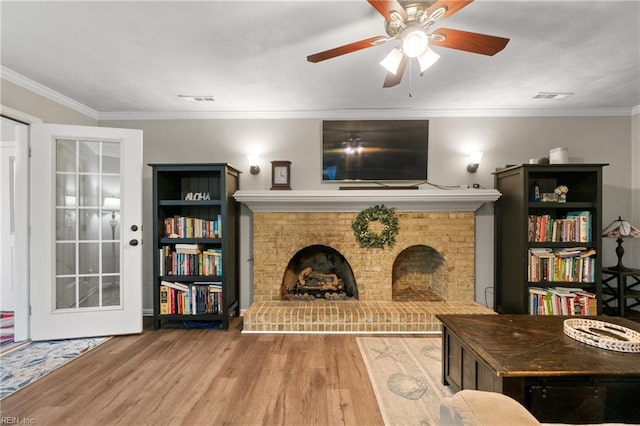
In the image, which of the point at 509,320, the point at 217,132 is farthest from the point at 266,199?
the point at 509,320

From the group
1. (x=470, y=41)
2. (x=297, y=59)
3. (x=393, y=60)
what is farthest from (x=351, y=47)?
(x=297, y=59)

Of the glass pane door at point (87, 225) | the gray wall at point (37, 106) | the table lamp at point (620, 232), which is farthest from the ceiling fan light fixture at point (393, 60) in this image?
A: the gray wall at point (37, 106)

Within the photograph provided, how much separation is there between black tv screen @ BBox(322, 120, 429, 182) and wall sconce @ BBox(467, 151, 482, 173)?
0.53 metres

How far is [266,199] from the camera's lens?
3248mm

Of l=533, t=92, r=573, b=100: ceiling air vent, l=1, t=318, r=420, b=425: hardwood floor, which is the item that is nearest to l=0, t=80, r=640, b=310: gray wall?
l=533, t=92, r=573, b=100: ceiling air vent

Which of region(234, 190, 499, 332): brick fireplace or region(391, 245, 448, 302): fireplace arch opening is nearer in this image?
region(234, 190, 499, 332): brick fireplace

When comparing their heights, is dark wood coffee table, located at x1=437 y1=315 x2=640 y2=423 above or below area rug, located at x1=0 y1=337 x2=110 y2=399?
above

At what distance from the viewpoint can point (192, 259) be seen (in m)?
3.16

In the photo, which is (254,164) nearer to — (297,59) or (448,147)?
(297,59)

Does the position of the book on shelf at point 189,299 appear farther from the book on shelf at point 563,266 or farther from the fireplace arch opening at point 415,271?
the book on shelf at point 563,266

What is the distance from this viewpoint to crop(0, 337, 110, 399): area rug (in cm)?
211

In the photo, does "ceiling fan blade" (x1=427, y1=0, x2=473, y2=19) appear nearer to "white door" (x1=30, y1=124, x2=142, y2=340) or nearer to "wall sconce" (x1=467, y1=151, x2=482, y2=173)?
"wall sconce" (x1=467, y1=151, x2=482, y2=173)

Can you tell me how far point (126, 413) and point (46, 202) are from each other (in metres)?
2.20

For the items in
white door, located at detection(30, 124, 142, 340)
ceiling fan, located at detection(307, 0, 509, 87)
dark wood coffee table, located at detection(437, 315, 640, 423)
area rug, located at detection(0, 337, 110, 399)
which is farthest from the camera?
white door, located at detection(30, 124, 142, 340)
